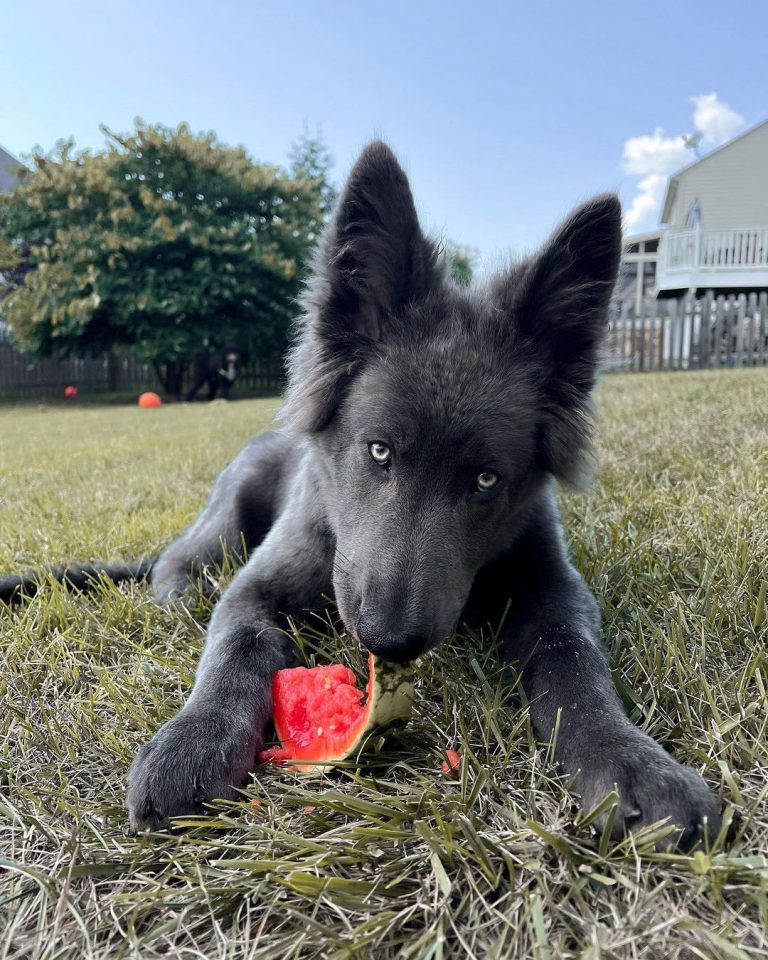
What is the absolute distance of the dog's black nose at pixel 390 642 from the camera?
162cm

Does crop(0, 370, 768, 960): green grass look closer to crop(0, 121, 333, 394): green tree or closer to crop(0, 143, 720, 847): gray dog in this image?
crop(0, 143, 720, 847): gray dog

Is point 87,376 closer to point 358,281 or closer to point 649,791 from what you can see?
point 358,281

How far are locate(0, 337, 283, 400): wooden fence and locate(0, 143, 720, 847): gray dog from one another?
21676mm

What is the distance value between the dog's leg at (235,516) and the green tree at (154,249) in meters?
18.4

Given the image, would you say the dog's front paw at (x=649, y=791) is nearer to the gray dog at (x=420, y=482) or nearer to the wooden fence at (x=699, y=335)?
the gray dog at (x=420, y=482)

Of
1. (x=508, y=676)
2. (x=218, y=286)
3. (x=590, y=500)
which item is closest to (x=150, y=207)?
(x=218, y=286)

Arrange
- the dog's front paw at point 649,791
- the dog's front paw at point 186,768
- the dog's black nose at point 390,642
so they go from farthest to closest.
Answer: the dog's black nose at point 390,642 → the dog's front paw at point 186,768 → the dog's front paw at point 649,791

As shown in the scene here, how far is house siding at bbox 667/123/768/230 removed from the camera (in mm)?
26016

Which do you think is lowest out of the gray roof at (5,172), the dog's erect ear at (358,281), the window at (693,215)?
the dog's erect ear at (358,281)

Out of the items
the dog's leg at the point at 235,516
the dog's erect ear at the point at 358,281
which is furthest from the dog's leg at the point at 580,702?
the dog's leg at the point at 235,516

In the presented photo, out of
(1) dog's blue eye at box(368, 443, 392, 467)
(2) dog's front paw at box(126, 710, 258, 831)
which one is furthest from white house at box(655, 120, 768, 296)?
(2) dog's front paw at box(126, 710, 258, 831)

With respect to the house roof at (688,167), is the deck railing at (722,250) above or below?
below

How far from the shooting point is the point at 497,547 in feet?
7.54

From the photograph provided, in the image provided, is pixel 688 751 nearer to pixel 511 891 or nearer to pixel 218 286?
pixel 511 891
